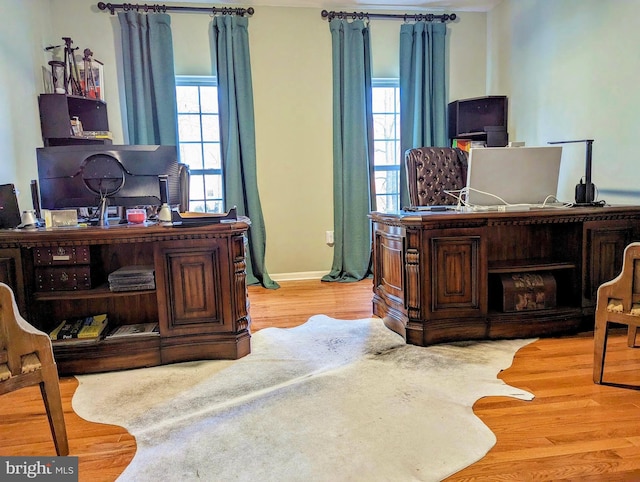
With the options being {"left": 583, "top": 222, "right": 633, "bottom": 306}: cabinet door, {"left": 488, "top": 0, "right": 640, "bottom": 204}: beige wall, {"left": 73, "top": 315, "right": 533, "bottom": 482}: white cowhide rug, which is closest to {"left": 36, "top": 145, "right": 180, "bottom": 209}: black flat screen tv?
{"left": 73, "top": 315, "right": 533, "bottom": 482}: white cowhide rug

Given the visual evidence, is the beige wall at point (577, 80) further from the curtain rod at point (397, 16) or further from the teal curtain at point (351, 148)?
the teal curtain at point (351, 148)

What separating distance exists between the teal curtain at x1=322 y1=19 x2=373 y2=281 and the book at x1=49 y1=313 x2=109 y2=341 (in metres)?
2.45

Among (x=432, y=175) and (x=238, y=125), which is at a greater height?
(x=238, y=125)

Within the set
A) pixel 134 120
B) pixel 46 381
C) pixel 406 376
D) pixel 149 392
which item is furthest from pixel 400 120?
pixel 46 381

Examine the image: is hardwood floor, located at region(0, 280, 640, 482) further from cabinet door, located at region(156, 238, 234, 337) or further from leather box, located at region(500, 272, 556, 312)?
cabinet door, located at region(156, 238, 234, 337)

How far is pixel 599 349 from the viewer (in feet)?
7.13

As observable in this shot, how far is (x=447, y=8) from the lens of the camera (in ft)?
15.6

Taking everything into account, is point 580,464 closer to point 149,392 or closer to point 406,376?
point 406,376

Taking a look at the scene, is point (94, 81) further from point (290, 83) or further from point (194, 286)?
point (194, 286)

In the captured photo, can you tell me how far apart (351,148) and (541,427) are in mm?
3294

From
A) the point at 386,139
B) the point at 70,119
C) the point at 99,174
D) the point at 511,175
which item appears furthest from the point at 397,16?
the point at 99,174

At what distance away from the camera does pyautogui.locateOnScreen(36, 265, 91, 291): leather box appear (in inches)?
95.6

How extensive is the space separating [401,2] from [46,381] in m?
4.39

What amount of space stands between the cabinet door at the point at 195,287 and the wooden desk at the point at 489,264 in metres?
1.04
